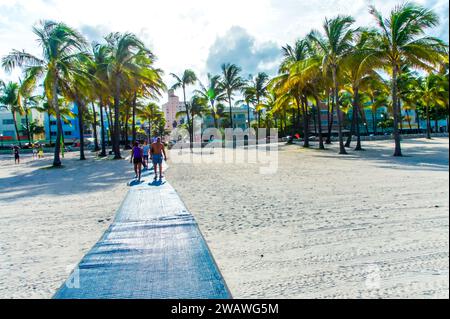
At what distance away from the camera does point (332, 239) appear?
4484 millimetres

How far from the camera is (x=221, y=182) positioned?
1138cm

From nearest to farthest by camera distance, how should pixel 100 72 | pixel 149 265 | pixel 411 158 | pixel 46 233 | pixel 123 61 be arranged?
pixel 149 265 → pixel 46 233 → pixel 411 158 → pixel 123 61 → pixel 100 72

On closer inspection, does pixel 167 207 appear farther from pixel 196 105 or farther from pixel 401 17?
pixel 196 105

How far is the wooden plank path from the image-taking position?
3166 millimetres

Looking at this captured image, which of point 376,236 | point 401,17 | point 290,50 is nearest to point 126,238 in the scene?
point 376,236

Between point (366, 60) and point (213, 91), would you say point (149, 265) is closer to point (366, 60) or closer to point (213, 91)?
point (366, 60)

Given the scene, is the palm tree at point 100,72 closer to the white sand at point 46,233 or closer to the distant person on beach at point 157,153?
the distant person on beach at point 157,153

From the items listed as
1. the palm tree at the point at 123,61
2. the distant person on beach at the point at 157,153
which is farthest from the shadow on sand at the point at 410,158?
the palm tree at the point at 123,61

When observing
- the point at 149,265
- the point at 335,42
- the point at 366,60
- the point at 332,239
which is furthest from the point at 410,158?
the point at 149,265

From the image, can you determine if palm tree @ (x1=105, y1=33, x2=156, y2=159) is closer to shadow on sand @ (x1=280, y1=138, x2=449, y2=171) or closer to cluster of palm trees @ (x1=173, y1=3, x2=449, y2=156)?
cluster of palm trees @ (x1=173, y1=3, x2=449, y2=156)

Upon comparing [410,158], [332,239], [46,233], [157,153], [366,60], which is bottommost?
[46,233]

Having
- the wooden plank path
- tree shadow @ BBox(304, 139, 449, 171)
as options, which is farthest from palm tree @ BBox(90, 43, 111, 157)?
the wooden plank path

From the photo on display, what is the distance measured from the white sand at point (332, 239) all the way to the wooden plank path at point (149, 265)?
23 centimetres

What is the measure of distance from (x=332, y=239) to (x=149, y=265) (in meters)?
2.28
